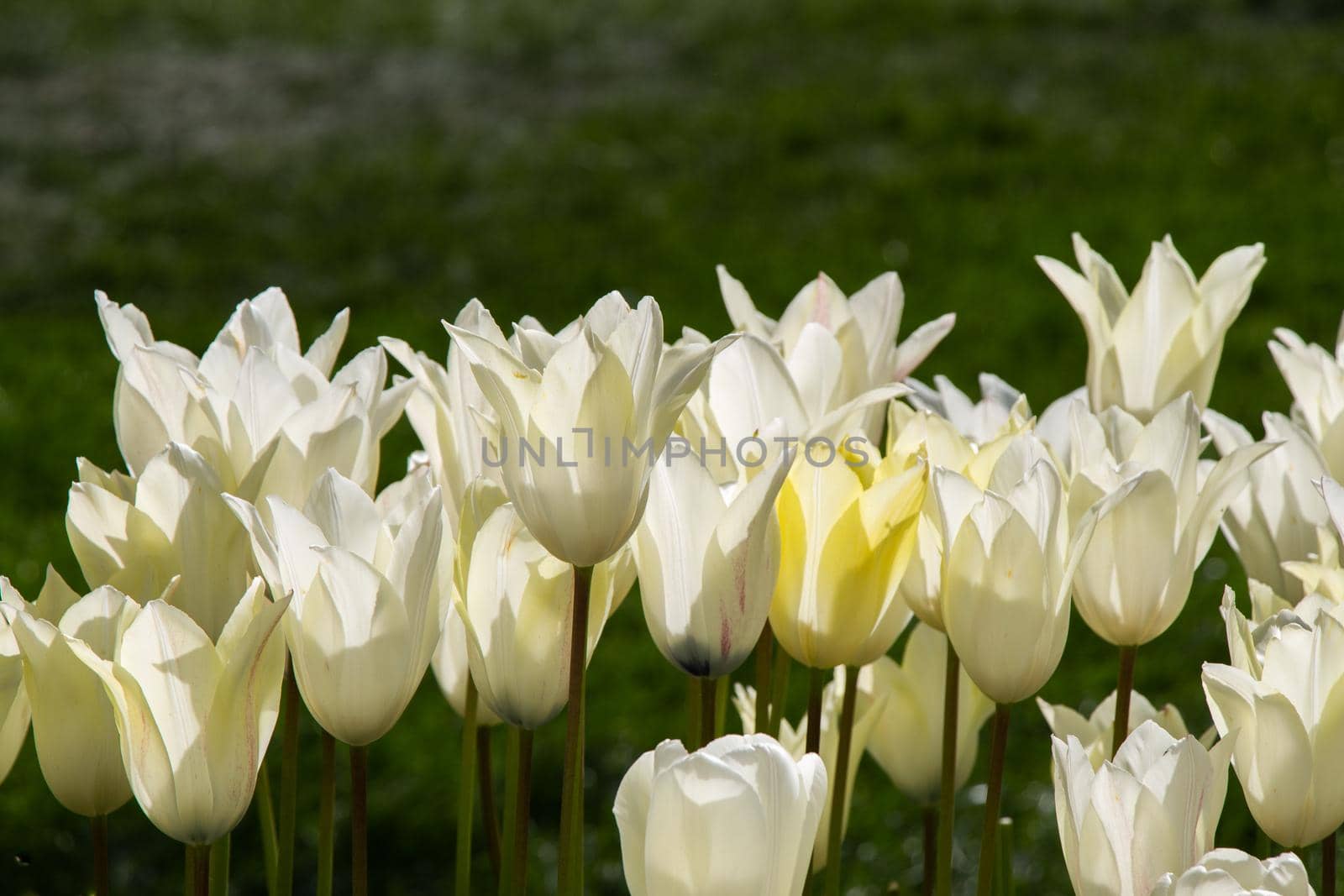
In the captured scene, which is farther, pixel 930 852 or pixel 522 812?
pixel 930 852

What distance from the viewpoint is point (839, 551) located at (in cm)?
109

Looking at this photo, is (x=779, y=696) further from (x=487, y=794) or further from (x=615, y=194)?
(x=615, y=194)

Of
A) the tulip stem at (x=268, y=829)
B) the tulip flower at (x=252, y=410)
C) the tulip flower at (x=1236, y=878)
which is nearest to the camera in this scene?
the tulip flower at (x=1236, y=878)

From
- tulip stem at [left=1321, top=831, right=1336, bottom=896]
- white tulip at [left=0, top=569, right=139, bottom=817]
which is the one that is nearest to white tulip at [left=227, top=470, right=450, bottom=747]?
white tulip at [left=0, top=569, right=139, bottom=817]

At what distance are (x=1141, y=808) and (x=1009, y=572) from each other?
0.18m

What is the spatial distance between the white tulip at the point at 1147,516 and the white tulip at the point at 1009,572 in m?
0.05

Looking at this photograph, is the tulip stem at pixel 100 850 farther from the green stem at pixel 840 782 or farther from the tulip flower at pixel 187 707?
the green stem at pixel 840 782

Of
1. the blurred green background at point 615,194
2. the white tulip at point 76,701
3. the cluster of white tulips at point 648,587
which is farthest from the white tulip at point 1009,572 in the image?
the blurred green background at point 615,194

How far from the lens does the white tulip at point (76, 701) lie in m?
0.98

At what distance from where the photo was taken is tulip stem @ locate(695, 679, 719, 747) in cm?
113

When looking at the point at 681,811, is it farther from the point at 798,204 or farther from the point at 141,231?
the point at 141,231

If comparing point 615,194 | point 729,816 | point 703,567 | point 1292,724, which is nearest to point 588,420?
point 703,567

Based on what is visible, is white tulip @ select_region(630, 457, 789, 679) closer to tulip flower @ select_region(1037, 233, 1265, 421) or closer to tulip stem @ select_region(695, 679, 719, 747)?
tulip stem @ select_region(695, 679, 719, 747)

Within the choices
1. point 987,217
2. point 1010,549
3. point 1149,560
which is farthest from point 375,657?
point 987,217
